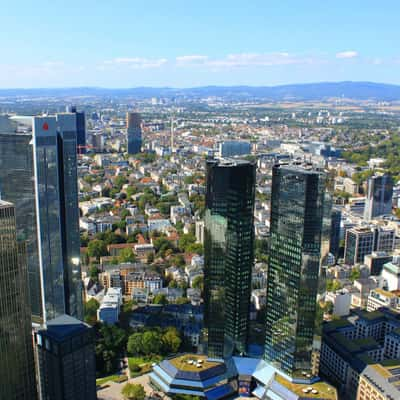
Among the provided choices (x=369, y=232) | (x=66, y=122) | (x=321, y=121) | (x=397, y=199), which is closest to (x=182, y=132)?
(x=321, y=121)

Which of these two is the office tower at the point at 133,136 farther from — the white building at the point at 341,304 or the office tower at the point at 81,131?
the white building at the point at 341,304

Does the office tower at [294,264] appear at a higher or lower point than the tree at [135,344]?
higher

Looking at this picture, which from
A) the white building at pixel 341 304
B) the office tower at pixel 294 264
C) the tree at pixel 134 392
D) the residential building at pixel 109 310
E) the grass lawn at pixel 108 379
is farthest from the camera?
the white building at pixel 341 304

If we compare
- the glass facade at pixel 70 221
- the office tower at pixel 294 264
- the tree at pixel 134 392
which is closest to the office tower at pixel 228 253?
the office tower at pixel 294 264

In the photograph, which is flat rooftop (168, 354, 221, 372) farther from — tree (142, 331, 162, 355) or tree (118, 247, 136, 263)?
tree (118, 247, 136, 263)

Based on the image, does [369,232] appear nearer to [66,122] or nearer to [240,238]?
[240,238]

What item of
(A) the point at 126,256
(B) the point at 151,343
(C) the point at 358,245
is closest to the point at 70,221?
(B) the point at 151,343
